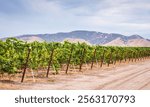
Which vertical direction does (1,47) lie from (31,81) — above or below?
above

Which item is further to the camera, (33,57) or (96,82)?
(33,57)

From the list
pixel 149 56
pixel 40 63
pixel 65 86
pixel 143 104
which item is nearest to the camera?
pixel 143 104

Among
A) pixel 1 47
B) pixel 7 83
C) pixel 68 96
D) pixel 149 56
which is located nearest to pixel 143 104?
pixel 68 96

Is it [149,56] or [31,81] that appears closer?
[31,81]

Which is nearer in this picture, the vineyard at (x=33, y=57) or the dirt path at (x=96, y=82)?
the dirt path at (x=96, y=82)

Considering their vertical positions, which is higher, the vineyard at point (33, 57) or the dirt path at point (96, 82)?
the vineyard at point (33, 57)

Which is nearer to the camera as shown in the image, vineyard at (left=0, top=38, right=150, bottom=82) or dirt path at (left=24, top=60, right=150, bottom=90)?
dirt path at (left=24, top=60, right=150, bottom=90)

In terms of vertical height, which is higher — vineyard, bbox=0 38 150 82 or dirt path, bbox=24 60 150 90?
vineyard, bbox=0 38 150 82

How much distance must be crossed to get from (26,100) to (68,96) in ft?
7.17

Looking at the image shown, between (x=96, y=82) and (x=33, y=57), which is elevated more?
(x=33, y=57)

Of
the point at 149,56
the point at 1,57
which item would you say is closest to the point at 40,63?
the point at 1,57

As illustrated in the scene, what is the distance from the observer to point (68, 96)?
14.4 m

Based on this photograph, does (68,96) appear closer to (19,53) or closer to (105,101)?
(105,101)

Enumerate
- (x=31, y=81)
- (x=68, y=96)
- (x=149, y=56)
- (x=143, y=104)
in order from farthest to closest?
(x=149, y=56)
(x=31, y=81)
(x=68, y=96)
(x=143, y=104)
